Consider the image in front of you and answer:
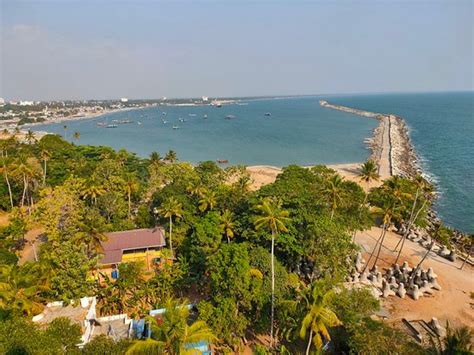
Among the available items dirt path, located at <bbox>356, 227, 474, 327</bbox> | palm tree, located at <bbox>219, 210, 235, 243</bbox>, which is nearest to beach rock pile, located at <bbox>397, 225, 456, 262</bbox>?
dirt path, located at <bbox>356, 227, 474, 327</bbox>

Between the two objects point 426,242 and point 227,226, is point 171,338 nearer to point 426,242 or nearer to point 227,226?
point 227,226

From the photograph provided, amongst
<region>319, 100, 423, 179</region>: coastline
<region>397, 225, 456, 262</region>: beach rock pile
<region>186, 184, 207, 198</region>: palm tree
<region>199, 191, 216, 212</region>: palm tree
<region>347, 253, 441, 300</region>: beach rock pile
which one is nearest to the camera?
<region>347, 253, 441, 300</region>: beach rock pile

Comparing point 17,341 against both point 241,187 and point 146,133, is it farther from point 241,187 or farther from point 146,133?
point 146,133

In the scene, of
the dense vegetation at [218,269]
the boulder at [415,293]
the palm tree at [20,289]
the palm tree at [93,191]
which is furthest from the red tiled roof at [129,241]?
the boulder at [415,293]

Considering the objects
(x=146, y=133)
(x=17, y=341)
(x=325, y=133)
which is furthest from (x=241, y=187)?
(x=146, y=133)

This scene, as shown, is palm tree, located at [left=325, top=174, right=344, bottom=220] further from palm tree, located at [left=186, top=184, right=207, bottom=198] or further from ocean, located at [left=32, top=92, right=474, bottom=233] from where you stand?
ocean, located at [left=32, top=92, right=474, bottom=233]

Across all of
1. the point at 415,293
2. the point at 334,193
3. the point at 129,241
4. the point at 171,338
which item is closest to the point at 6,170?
the point at 129,241

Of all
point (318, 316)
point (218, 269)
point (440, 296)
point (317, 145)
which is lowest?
point (440, 296)
